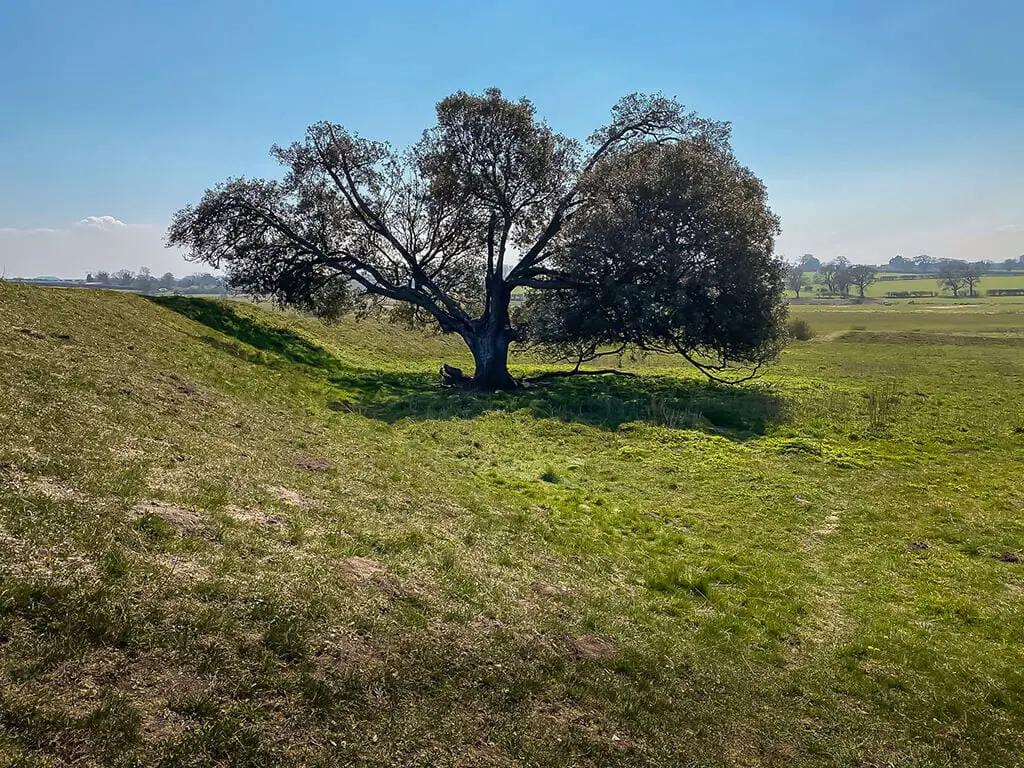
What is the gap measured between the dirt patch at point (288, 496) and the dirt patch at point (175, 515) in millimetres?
1741

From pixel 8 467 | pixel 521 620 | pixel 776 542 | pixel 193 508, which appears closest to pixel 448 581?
pixel 521 620

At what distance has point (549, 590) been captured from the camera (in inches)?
340

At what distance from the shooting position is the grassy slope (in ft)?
17.3

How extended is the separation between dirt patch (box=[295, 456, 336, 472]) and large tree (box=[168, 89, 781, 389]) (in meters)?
15.2

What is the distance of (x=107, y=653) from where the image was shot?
5.19 metres

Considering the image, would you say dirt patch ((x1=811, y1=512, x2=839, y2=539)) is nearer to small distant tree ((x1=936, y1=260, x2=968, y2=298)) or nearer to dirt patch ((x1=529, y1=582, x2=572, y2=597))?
dirt patch ((x1=529, y1=582, x2=572, y2=597))

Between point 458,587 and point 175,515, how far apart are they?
3826 millimetres

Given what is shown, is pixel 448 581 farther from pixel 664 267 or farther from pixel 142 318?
pixel 664 267

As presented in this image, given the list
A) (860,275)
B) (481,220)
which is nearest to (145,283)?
(481,220)

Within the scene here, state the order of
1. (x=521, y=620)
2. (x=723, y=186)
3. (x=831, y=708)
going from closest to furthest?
(x=831, y=708) → (x=521, y=620) → (x=723, y=186)

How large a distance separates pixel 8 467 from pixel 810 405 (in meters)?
24.5

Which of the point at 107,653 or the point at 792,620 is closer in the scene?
→ the point at 107,653

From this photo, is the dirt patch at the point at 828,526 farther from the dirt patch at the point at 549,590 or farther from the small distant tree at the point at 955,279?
the small distant tree at the point at 955,279

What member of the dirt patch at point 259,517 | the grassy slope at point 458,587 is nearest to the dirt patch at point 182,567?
the grassy slope at point 458,587
